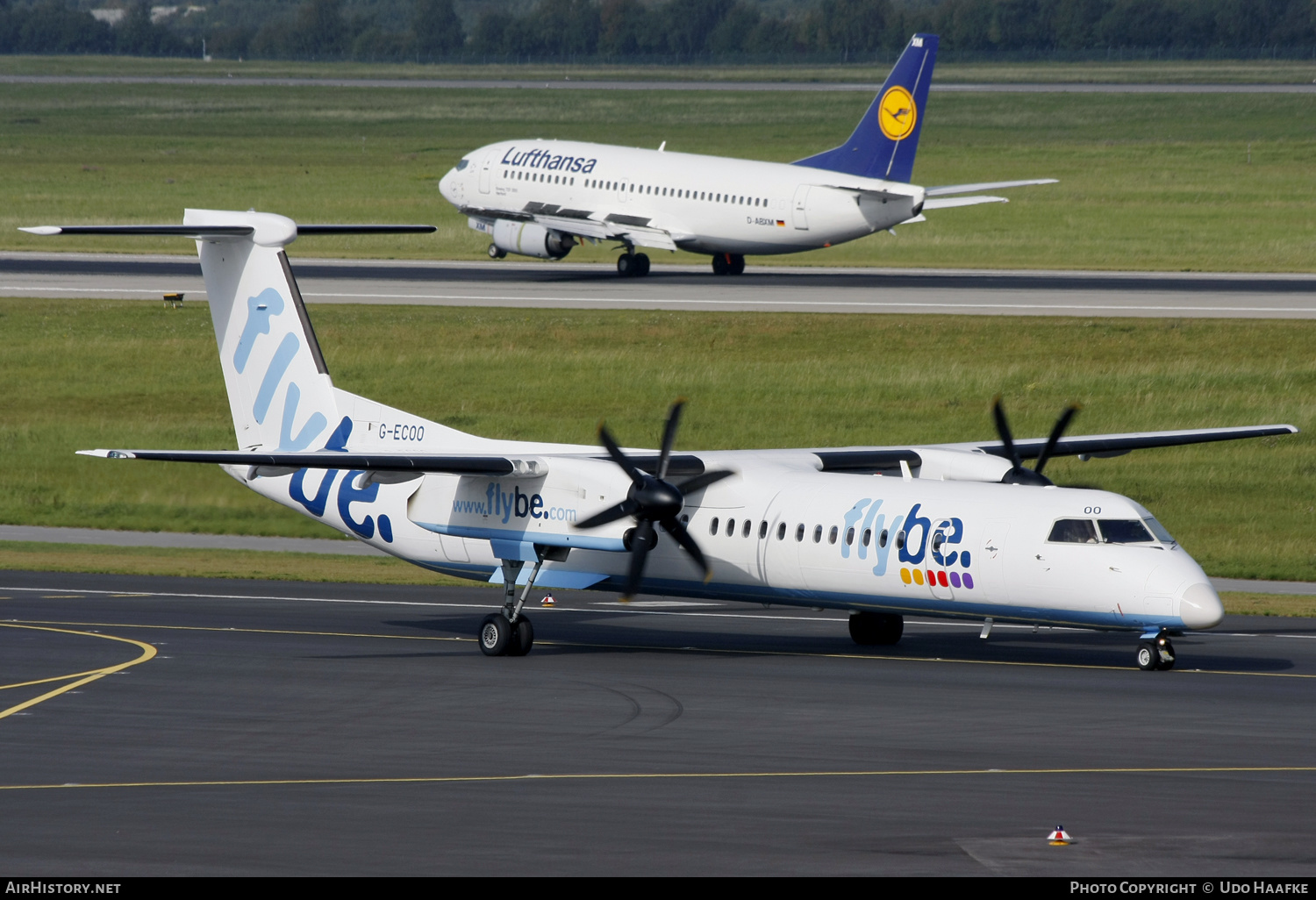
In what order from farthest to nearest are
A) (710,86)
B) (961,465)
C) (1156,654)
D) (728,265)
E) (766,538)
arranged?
(710,86), (728,265), (961,465), (766,538), (1156,654)

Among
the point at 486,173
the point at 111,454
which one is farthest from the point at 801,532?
the point at 486,173

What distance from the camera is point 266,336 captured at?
33281 millimetres

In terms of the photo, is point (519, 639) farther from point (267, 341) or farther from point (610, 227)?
point (610, 227)

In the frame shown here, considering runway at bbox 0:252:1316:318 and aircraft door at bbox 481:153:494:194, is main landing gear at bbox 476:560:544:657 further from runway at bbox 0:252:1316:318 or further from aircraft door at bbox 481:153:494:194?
aircraft door at bbox 481:153:494:194

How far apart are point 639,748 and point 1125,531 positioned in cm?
835

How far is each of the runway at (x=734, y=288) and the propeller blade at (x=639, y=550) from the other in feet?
111

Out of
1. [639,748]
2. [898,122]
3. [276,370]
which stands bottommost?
[639,748]

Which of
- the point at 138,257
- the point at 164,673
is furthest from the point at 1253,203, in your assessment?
the point at 164,673

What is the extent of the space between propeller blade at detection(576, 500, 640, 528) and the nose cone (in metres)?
8.09

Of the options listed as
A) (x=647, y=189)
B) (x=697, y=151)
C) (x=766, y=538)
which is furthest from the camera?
(x=697, y=151)

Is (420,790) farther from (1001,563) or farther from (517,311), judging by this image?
(517,311)

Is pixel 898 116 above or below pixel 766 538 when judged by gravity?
above

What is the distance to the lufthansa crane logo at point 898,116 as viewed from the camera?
66.2 metres

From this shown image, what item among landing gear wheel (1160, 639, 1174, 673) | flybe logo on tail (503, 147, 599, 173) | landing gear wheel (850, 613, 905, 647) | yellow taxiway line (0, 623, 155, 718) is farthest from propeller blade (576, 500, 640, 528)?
flybe logo on tail (503, 147, 599, 173)
